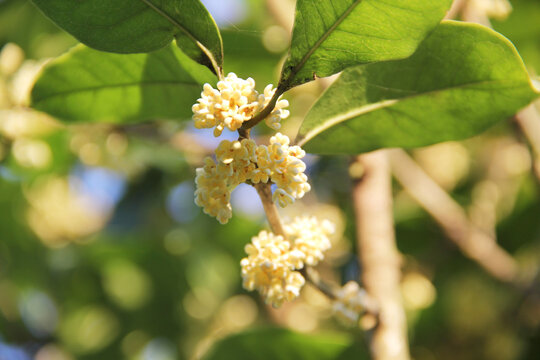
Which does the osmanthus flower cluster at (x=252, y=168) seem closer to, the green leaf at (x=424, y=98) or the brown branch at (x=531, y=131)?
the green leaf at (x=424, y=98)

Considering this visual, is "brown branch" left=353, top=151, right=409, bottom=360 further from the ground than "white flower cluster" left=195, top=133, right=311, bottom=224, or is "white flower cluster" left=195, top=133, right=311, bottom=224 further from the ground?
"white flower cluster" left=195, top=133, right=311, bottom=224

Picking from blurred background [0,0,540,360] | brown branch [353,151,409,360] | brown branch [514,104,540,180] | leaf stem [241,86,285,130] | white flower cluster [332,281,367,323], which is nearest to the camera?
leaf stem [241,86,285,130]

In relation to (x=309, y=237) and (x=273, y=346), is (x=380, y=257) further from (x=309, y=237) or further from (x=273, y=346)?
(x=273, y=346)

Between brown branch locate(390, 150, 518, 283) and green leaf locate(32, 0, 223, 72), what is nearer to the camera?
green leaf locate(32, 0, 223, 72)

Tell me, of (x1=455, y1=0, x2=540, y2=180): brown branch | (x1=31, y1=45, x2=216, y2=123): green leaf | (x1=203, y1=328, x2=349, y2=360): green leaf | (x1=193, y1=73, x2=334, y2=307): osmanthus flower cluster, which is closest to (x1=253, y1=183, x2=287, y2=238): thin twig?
(x1=193, y1=73, x2=334, y2=307): osmanthus flower cluster

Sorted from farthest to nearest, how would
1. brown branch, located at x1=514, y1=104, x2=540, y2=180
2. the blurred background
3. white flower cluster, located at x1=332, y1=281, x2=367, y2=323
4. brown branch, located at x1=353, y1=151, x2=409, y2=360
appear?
the blurred background, brown branch, located at x1=514, y1=104, x2=540, y2=180, brown branch, located at x1=353, y1=151, x2=409, y2=360, white flower cluster, located at x1=332, y1=281, x2=367, y2=323

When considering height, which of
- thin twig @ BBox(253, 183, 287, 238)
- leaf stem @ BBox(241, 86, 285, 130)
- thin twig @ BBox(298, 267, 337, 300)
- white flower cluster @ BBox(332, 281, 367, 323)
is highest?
leaf stem @ BBox(241, 86, 285, 130)

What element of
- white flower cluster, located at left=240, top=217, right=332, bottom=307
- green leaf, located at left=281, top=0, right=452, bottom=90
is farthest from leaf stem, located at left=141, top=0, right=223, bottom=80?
white flower cluster, located at left=240, top=217, right=332, bottom=307

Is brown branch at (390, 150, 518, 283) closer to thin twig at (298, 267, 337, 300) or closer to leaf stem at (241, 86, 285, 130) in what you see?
thin twig at (298, 267, 337, 300)
